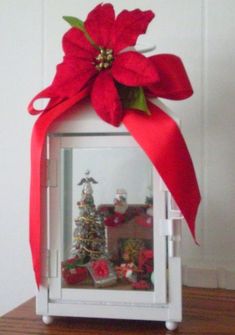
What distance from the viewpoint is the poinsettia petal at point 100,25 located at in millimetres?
516

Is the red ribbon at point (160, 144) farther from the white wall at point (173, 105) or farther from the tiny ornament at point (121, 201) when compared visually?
the white wall at point (173, 105)

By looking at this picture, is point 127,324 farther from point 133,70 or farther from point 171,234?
point 133,70

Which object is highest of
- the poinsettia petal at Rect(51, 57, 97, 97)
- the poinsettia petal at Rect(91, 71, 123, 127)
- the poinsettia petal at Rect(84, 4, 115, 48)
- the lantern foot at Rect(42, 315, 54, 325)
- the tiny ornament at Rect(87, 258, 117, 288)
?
the poinsettia petal at Rect(84, 4, 115, 48)

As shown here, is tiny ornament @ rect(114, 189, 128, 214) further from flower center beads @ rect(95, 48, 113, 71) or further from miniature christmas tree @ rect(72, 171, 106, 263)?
flower center beads @ rect(95, 48, 113, 71)

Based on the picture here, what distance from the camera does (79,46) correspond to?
526 mm

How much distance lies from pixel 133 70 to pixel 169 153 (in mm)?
124

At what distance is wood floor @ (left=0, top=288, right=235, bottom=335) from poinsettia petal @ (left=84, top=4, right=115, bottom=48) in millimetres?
412

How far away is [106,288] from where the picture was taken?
53 cm

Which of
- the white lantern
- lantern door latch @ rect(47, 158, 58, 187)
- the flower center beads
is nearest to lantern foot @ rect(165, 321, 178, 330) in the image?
the white lantern

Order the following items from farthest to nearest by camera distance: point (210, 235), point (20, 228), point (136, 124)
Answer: point (20, 228) → point (210, 235) → point (136, 124)

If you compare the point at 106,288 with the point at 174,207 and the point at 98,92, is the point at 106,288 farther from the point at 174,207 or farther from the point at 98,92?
the point at 98,92

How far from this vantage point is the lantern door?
0.52 m

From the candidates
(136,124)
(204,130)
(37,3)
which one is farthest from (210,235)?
(37,3)

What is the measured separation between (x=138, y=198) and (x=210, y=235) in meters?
0.28
